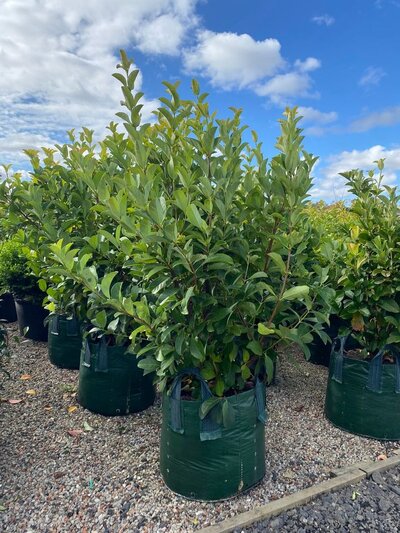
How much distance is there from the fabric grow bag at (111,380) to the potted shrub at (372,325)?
1.46m

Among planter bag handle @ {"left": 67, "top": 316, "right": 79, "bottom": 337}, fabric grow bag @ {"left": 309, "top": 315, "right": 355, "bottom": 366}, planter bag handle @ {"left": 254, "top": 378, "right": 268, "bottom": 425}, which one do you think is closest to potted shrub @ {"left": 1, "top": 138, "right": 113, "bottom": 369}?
planter bag handle @ {"left": 67, "top": 316, "right": 79, "bottom": 337}

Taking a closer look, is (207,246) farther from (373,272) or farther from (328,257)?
(373,272)

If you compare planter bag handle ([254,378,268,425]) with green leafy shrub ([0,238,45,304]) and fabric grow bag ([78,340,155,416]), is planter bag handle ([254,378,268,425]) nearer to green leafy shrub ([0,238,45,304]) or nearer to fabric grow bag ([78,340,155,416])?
fabric grow bag ([78,340,155,416])

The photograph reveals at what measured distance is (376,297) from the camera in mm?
2787

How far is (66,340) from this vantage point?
13.0 feet

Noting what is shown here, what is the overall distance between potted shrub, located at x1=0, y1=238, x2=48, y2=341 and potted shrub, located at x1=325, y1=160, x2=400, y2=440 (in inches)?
124

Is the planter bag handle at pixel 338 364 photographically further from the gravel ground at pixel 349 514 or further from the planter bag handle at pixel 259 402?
the planter bag handle at pixel 259 402

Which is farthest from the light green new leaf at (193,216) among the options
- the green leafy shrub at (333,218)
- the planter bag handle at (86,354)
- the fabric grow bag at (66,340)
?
the fabric grow bag at (66,340)

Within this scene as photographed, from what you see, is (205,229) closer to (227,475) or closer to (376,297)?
(227,475)

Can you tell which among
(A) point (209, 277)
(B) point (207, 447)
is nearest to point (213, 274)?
(A) point (209, 277)

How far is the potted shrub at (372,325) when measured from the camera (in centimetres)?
282

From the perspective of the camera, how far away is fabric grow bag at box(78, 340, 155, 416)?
303 cm

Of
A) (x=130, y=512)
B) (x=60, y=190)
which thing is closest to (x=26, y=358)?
(x=60, y=190)

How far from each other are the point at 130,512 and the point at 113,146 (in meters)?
1.99
